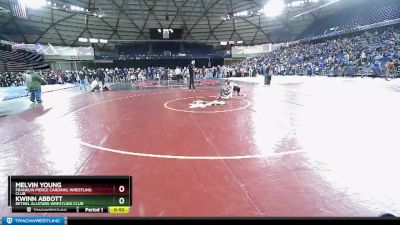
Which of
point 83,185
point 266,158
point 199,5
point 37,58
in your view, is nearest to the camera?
point 83,185

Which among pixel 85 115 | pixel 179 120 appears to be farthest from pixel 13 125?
pixel 179 120

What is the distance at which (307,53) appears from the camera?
39219 mm

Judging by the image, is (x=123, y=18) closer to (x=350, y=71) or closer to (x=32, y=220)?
(x=350, y=71)

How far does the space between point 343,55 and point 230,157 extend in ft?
102

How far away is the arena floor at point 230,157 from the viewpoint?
325 cm

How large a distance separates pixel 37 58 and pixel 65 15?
715cm

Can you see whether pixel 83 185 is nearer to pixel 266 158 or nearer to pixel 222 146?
pixel 266 158

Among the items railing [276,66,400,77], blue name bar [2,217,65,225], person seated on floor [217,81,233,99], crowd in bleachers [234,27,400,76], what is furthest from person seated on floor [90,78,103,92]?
railing [276,66,400,77]

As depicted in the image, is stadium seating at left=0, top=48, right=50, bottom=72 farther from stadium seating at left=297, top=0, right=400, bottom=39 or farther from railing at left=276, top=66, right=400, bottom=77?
stadium seating at left=297, top=0, right=400, bottom=39

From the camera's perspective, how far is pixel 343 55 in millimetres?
31500
